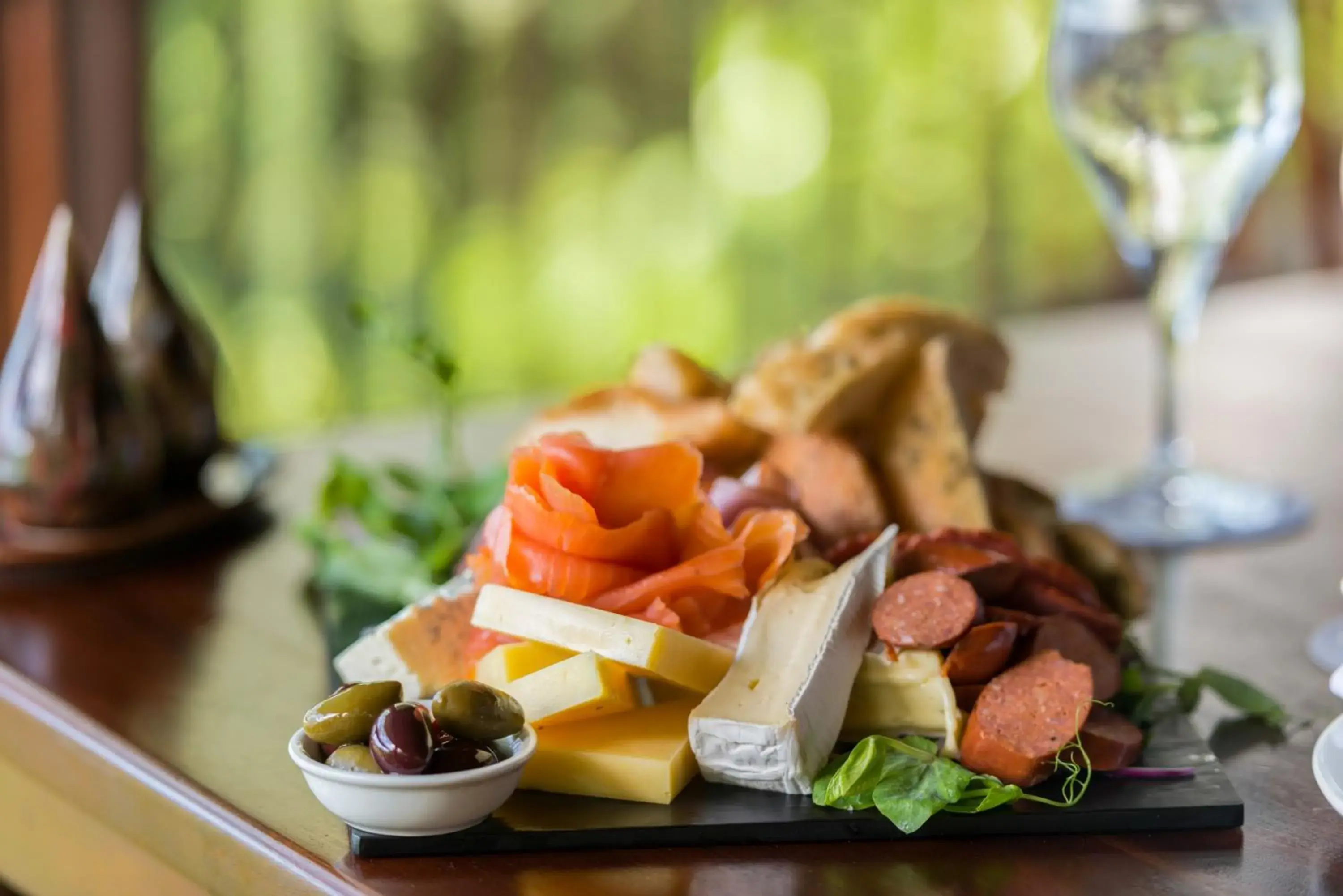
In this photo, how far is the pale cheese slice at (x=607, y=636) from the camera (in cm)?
70

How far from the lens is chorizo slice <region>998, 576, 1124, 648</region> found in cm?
79

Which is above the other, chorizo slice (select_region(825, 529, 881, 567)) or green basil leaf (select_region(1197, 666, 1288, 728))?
chorizo slice (select_region(825, 529, 881, 567))

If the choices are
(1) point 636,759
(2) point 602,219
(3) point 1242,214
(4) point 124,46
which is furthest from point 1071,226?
(1) point 636,759

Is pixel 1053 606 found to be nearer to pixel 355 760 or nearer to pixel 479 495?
pixel 355 760

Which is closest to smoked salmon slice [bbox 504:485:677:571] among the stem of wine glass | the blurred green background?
the stem of wine glass

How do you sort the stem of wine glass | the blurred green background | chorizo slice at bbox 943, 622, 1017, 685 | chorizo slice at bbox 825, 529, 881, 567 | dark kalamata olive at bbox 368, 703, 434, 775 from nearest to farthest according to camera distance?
dark kalamata olive at bbox 368, 703, 434, 775 < chorizo slice at bbox 943, 622, 1017, 685 < chorizo slice at bbox 825, 529, 881, 567 < the stem of wine glass < the blurred green background

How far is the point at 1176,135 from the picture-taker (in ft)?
3.62

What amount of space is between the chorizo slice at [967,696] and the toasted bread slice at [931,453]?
17 centimetres

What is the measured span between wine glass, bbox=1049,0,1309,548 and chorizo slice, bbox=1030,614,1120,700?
437 mm

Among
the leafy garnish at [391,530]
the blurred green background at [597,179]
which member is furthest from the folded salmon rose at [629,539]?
the blurred green background at [597,179]

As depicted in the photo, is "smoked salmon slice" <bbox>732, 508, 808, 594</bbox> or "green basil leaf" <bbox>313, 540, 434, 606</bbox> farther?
"green basil leaf" <bbox>313, 540, 434, 606</bbox>

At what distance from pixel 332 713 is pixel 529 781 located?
0.10m

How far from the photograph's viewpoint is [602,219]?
3445mm

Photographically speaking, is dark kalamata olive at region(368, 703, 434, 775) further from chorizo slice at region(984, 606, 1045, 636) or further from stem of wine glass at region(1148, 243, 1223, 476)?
stem of wine glass at region(1148, 243, 1223, 476)
